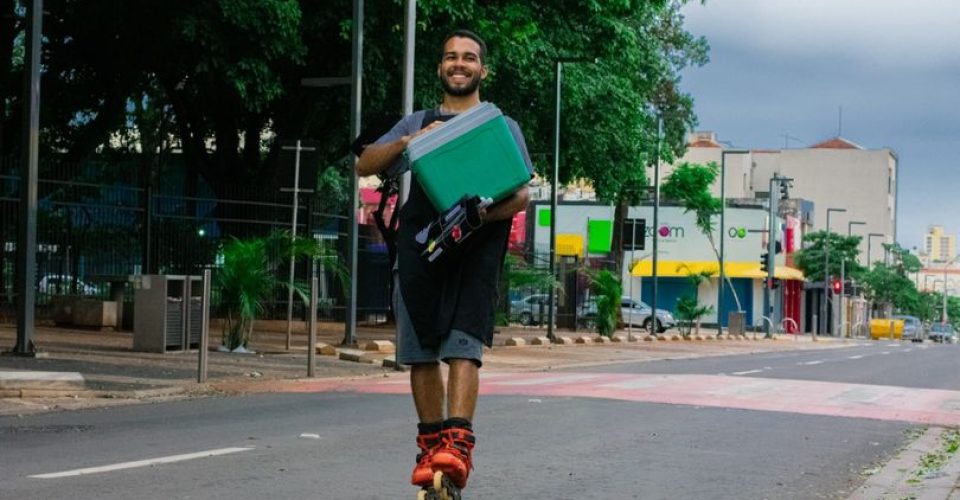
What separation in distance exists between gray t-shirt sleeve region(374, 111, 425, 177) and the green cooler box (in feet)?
0.58

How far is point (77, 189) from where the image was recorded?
26234mm

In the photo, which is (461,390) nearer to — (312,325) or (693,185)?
(312,325)

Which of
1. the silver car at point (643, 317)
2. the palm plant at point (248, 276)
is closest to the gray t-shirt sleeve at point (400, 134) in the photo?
the palm plant at point (248, 276)

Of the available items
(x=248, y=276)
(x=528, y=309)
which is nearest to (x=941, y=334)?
(x=528, y=309)

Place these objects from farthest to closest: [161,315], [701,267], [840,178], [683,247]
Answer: [840,178] < [683,247] < [701,267] < [161,315]

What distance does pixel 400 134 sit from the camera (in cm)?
609

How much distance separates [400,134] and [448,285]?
63 centimetres

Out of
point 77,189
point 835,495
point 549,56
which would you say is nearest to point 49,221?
point 77,189

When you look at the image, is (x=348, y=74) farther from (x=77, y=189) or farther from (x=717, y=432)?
(x=717, y=432)

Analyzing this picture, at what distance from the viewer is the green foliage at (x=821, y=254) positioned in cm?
9806

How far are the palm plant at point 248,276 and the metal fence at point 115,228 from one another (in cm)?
331

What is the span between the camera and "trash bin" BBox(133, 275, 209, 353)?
776 inches

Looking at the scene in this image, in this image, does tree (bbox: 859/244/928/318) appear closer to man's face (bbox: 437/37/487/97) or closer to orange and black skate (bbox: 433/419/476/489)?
man's face (bbox: 437/37/487/97)

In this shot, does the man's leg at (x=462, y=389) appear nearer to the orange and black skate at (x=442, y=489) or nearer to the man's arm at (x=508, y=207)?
the orange and black skate at (x=442, y=489)
